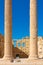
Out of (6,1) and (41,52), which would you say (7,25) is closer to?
(6,1)

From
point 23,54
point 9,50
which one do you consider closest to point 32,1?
point 9,50

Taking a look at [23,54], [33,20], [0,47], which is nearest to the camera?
[33,20]

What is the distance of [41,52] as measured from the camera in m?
129

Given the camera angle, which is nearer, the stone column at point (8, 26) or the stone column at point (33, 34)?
the stone column at point (33, 34)

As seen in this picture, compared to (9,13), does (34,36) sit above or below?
below

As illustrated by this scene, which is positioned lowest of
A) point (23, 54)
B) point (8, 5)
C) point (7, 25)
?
point (23, 54)

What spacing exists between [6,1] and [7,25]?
24.9ft

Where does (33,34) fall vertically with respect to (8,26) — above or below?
below

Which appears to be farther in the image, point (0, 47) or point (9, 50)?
point (0, 47)

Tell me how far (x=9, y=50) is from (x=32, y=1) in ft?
54.7

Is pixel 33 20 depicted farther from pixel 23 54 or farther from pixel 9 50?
pixel 23 54

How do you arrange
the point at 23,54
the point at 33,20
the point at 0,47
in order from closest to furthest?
1. the point at 33,20
2. the point at 0,47
3. the point at 23,54

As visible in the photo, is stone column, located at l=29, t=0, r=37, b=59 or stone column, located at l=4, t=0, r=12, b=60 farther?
stone column, located at l=4, t=0, r=12, b=60

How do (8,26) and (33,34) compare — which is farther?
(8,26)
